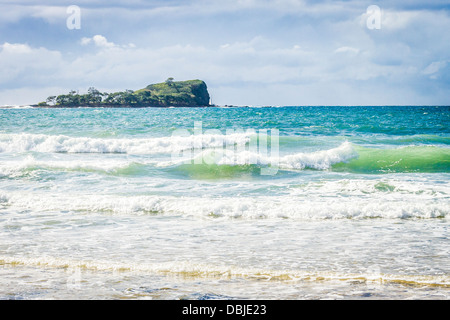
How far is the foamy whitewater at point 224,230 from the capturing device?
5.04 m

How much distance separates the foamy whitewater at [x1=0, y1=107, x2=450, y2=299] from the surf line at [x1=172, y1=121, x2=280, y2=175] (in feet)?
0.32

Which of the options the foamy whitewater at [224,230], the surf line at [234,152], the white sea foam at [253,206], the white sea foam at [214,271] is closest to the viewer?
the foamy whitewater at [224,230]

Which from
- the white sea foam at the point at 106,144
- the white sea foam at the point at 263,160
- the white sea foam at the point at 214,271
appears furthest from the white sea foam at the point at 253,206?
the white sea foam at the point at 106,144

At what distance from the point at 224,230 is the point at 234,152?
11.9 meters

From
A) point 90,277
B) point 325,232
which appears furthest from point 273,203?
point 90,277

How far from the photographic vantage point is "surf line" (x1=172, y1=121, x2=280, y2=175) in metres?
16.3

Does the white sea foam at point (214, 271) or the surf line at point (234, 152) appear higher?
the surf line at point (234, 152)

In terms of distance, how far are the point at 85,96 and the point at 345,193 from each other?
14970 centimetres

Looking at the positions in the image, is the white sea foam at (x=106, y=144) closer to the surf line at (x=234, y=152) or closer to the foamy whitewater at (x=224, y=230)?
the surf line at (x=234, y=152)

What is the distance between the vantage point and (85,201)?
1017 cm

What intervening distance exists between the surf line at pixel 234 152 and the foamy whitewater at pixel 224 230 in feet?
0.32
